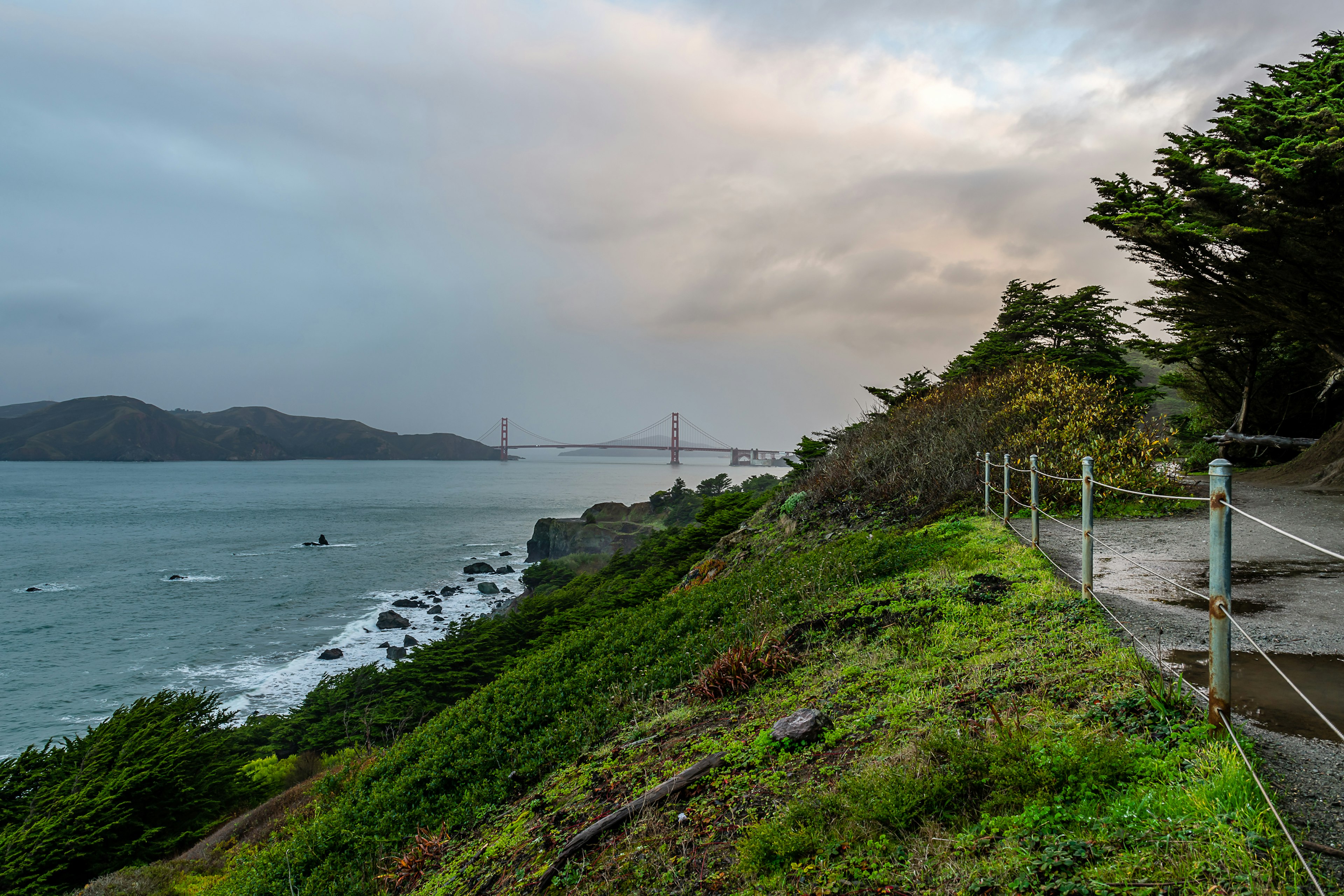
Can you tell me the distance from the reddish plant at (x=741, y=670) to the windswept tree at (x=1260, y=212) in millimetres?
11583

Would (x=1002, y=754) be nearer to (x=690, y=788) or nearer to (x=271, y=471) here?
(x=690, y=788)

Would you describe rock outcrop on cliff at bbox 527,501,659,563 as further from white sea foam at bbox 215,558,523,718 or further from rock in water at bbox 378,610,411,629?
rock in water at bbox 378,610,411,629

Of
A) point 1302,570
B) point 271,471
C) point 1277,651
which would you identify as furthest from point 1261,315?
point 271,471

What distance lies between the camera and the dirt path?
3.16 m

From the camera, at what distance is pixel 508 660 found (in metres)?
13.2

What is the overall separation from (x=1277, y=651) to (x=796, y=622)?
3.75 meters

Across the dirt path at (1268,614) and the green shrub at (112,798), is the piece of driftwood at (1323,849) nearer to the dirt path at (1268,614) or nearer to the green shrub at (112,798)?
the dirt path at (1268,614)

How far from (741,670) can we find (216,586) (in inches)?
1707

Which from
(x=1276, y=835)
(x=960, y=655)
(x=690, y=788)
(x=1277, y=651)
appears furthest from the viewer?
(x=960, y=655)

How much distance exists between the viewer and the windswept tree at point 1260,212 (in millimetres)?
11148

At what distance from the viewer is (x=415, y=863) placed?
554 centimetres

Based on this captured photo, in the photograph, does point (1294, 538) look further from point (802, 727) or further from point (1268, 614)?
point (1268, 614)

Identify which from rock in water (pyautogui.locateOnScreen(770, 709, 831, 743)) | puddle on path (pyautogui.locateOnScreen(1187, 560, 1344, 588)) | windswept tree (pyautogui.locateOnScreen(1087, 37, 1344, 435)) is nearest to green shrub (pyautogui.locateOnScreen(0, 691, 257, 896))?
rock in water (pyautogui.locateOnScreen(770, 709, 831, 743))

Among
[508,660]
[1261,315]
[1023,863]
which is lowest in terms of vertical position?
[508,660]
